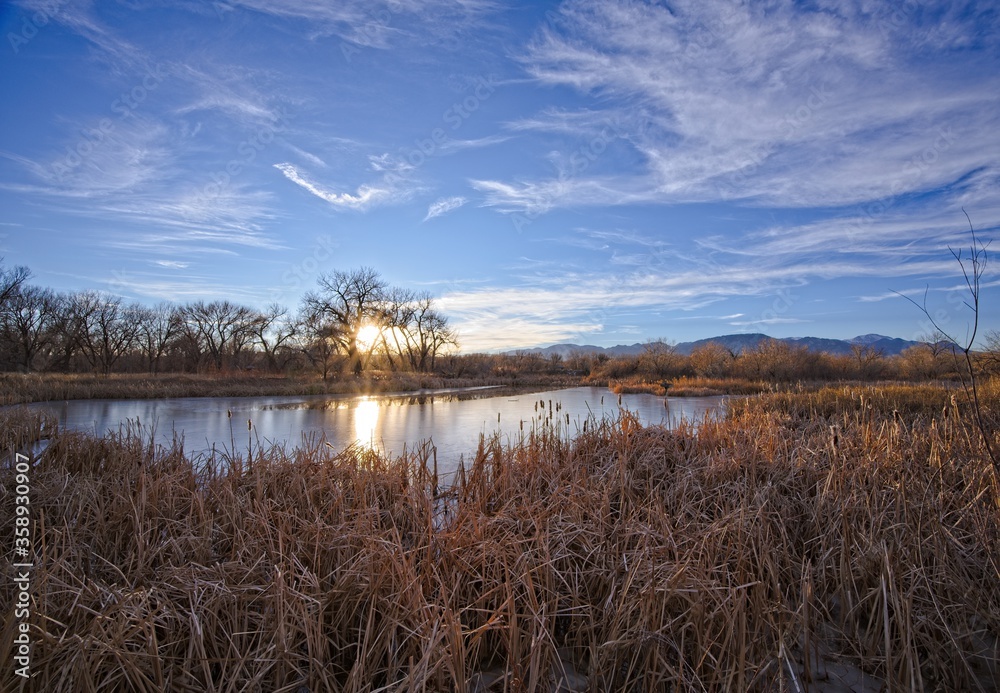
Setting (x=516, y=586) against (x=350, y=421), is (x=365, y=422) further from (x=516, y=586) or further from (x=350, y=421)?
(x=516, y=586)

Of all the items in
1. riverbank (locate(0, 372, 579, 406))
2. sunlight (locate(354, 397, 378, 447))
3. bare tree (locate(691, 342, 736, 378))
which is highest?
bare tree (locate(691, 342, 736, 378))

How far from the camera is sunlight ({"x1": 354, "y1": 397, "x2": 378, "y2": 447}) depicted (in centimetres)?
1184

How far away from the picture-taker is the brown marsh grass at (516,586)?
288cm

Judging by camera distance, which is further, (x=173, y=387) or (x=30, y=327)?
(x=30, y=327)

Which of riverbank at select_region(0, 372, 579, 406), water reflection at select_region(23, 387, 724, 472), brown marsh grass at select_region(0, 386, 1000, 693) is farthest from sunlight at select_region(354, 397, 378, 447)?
riverbank at select_region(0, 372, 579, 406)

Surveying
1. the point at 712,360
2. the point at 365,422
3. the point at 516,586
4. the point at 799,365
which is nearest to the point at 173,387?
the point at 365,422

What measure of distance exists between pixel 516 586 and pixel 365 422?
12684 millimetres

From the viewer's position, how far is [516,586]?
350cm

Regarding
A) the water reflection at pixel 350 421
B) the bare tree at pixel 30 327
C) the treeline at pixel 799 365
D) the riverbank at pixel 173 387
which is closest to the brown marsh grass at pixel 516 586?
the water reflection at pixel 350 421

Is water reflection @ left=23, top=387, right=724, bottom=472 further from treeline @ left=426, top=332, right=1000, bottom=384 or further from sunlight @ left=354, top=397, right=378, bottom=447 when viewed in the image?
treeline @ left=426, top=332, right=1000, bottom=384

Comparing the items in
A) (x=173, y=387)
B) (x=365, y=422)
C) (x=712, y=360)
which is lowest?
(x=365, y=422)

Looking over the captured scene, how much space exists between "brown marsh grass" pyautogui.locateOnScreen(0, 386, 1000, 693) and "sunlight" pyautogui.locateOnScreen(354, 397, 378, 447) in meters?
5.39

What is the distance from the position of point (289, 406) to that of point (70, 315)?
45.2 m

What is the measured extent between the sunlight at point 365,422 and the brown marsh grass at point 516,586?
539cm
